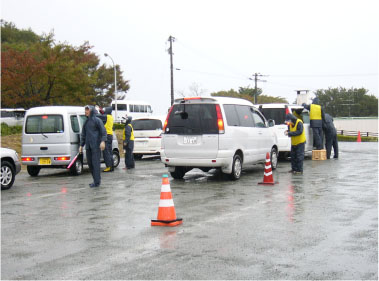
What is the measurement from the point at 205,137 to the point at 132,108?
44258mm

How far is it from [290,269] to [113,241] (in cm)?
239

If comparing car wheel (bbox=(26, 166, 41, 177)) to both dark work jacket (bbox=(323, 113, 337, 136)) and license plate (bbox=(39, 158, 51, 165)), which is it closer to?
license plate (bbox=(39, 158, 51, 165))

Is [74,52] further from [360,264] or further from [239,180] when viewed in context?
[360,264]

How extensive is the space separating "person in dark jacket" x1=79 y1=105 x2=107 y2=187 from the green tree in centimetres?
10301

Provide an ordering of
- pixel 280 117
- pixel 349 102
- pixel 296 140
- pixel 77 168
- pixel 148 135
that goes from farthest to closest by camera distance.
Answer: pixel 349 102
pixel 148 135
pixel 280 117
pixel 77 168
pixel 296 140

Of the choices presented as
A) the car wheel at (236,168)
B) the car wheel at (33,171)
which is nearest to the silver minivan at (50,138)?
the car wheel at (33,171)

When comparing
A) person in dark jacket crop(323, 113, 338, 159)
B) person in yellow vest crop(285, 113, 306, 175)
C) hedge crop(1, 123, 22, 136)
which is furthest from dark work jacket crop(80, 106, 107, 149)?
hedge crop(1, 123, 22, 136)

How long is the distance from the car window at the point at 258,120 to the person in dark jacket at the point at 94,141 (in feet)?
14.6

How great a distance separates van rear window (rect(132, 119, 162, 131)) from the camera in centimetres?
2092

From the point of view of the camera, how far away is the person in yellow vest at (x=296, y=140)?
14398 mm

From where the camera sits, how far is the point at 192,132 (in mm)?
12875

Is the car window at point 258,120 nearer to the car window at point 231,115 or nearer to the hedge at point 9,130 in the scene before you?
the car window at point 231,115

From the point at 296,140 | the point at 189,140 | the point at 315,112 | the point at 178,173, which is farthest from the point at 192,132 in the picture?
the point at 315,112

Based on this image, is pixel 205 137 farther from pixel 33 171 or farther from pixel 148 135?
pixel 148 135
